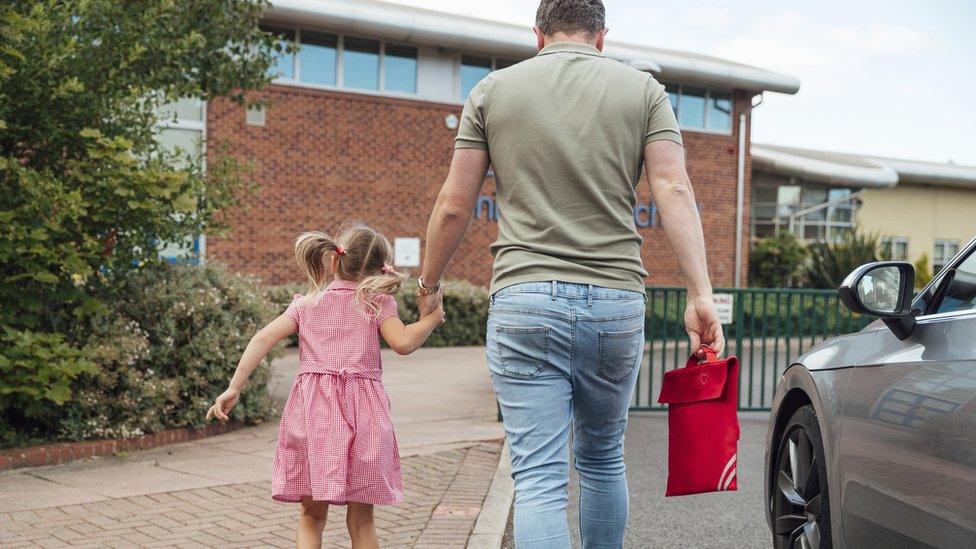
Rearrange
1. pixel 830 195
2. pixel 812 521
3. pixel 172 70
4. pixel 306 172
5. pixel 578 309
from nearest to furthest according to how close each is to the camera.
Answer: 1. pixel 578 309
2. pixel 812 521
3. pixel 172 70
4. pixel 306 172
5. pixel 830 195

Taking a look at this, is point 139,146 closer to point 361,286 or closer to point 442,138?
point 361,286

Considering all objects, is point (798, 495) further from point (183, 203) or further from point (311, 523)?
point (183, 203)

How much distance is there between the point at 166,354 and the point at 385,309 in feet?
13.9

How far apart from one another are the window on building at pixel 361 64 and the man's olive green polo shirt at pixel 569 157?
18448 millimetres

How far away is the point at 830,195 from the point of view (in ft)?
97.2

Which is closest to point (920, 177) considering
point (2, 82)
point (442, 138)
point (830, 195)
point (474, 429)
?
point (830, 195)

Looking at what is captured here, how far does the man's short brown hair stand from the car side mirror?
3.51ft

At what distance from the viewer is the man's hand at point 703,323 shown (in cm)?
297

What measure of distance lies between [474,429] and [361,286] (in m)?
4.68

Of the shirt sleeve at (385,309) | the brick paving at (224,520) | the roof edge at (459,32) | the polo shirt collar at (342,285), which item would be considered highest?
the roof edge at (459,32)

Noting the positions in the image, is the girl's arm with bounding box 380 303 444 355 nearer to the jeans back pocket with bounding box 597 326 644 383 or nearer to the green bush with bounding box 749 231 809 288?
the jeans back pocket with bounding box 597 326 644 383

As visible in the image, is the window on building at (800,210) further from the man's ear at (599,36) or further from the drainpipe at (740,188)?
the man's ear at (599,36)

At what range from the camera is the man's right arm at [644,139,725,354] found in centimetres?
→ 297

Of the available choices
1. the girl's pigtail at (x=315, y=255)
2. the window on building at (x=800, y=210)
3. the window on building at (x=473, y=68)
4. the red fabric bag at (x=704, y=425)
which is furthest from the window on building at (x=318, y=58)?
the red fabric bag at (x=704, y=425)
